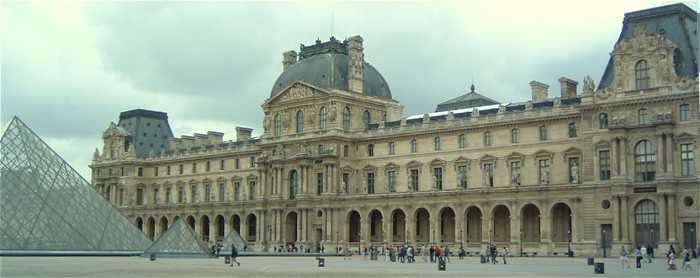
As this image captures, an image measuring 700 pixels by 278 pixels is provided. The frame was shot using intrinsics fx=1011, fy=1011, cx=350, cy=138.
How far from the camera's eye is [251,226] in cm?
9588

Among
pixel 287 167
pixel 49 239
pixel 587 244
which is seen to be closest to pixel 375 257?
pixel 587 244

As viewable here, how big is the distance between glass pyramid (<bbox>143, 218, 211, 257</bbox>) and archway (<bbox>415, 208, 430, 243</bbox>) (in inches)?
946

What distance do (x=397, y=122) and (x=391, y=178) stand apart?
4829mm

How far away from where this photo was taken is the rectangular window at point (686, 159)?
202ft

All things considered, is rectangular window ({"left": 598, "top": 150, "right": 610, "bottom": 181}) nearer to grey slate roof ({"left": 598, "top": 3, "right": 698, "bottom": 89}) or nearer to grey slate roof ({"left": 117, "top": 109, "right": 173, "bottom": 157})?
grey slate roof ({"left": 598, "top": 3, "right": 698, "bottom": 89})

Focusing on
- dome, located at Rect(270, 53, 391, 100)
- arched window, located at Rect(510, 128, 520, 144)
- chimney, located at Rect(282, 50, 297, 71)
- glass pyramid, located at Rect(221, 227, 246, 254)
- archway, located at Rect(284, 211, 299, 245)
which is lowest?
glass pyramid, located at Rect(221, 227, 246, 254)

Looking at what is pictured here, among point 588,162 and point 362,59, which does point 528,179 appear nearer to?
point 588,162

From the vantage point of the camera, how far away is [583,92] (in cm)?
6681

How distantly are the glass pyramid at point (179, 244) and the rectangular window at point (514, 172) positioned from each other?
79.1 ft

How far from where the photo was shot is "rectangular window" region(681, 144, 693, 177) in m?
61.5

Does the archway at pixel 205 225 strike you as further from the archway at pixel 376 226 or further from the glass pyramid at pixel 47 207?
the glass pyramid at pixel 47 207

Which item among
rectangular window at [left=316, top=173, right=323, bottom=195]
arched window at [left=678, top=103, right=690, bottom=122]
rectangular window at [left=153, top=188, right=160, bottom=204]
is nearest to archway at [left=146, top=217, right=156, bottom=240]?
rectangular window at [left=153, top=188, right=160, bottom=204]

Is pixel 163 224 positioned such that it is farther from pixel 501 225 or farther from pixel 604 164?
pixel 604 164

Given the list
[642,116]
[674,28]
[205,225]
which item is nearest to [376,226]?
[205,225]
